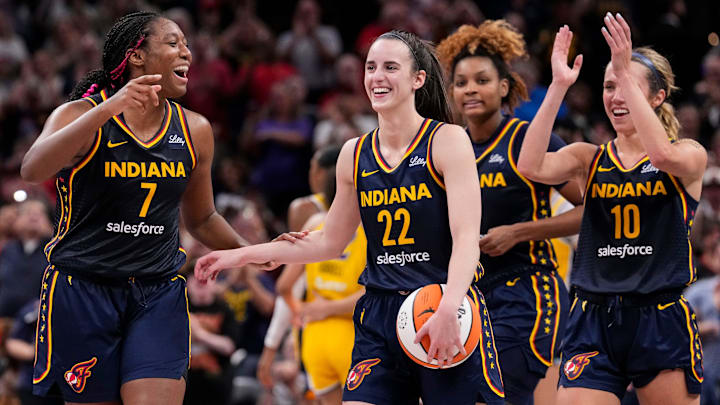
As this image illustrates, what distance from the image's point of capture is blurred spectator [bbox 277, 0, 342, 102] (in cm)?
1347

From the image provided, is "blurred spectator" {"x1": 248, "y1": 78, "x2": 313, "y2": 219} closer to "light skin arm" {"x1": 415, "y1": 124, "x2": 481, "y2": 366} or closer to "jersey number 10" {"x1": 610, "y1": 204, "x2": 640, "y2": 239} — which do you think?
"jersey number 10" {"x1": 610, "y1": 204, "x2": 640, "y2": 239}

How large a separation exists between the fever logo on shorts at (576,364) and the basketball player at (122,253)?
1.93 m

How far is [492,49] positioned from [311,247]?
1881 mm

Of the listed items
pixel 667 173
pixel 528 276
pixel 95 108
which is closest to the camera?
pixel 95 108

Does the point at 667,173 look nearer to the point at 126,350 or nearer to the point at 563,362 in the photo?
the point at 563,362

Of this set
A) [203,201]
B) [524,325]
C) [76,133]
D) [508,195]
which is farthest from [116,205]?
[524,325]

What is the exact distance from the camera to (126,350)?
4734mm

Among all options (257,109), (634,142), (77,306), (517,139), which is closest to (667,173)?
(634,142)

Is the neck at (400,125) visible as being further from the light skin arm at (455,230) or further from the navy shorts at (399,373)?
the navy shorts at (399,373)

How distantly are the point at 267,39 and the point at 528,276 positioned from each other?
8.66 m

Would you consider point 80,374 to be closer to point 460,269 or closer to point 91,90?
point 91,90

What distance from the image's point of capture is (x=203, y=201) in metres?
5.28

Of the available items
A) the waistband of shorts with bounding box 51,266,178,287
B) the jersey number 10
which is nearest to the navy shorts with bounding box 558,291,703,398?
the jersey number 10

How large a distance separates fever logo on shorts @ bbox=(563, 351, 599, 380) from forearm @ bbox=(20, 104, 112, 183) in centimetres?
258
